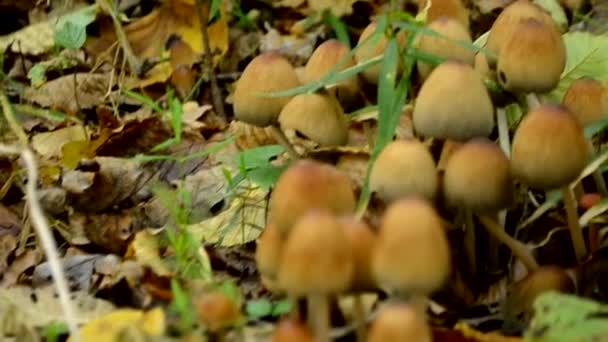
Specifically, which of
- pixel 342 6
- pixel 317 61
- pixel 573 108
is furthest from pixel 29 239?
pixel 342 6

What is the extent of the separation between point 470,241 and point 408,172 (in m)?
0.27

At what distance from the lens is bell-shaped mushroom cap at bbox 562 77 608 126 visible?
1.65 m

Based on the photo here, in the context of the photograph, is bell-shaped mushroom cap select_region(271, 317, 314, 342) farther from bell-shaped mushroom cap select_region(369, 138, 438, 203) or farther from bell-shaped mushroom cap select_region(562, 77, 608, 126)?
bell-shaped mushroom cap select_region(562, 77, 608, 126)

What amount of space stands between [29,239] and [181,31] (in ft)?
3.82

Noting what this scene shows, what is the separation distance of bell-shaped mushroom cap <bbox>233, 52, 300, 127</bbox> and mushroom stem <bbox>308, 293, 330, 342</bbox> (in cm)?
54

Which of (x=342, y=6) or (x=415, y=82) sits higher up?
(x=415, y=82)

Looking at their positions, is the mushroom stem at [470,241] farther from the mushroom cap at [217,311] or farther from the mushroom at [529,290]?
the mushroom cap at [217,311]

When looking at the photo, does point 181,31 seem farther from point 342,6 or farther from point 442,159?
point 442,159

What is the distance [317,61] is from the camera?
68.9 inches

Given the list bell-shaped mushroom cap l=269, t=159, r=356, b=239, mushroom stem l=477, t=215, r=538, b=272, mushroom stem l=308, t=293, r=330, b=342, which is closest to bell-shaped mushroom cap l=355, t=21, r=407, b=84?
mushroom stem l=477, t=215, r=538, b=272

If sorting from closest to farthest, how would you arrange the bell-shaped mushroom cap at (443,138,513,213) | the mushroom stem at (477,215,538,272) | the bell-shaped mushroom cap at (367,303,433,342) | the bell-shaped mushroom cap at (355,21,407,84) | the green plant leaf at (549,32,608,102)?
the bell-shaped mushroom cap at (367,303,433,342) < the bell-shaped mushroom cap at (443,138,513,213) < the mushroom stem at (477,215,538,272) < the bell-shaped mushroom cap at (355,21,407,84) < the green plant leaf at (549,32,608,102)

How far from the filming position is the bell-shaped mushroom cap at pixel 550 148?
137 centimetres

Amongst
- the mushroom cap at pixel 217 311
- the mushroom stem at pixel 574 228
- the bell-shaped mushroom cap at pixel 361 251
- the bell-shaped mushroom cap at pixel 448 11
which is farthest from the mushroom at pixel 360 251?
the bell-shaped mushroom cap at pixel 448 11

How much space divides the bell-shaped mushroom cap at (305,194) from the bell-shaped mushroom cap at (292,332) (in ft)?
0.41
